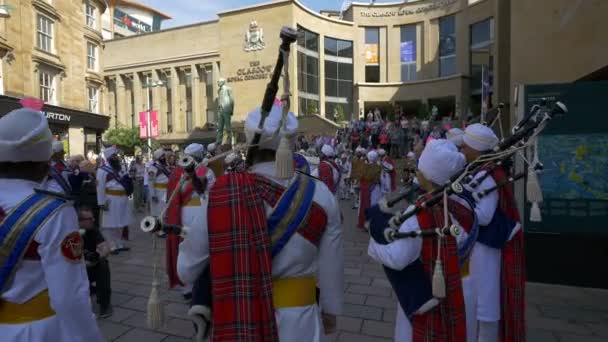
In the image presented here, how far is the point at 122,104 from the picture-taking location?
156 ft

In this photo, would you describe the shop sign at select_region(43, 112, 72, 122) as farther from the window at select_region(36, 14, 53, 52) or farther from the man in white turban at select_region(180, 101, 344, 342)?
the man in white turban at select_region(180, 101, 344, 342)

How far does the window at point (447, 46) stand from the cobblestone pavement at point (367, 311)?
1444 inches

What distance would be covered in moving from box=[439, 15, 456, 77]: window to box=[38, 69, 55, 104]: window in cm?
3267

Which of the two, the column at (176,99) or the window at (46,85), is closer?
the window at (46,85)

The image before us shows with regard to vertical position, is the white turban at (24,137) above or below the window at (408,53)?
below

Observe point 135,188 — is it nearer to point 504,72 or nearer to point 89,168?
point 89,168

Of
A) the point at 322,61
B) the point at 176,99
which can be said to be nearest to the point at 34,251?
the point at 322,61

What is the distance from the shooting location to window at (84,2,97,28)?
27.0 meters

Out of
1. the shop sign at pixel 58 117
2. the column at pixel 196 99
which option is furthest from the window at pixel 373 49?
the shop sign at pixel 58 117

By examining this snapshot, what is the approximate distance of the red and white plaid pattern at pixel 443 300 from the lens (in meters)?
2.22

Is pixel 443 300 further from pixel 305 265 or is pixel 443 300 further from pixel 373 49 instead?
pixel 373 49

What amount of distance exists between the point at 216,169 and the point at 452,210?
7.12ft

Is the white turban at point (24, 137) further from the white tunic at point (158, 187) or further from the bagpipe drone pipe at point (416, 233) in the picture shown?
the white tunic at point (158, 187)

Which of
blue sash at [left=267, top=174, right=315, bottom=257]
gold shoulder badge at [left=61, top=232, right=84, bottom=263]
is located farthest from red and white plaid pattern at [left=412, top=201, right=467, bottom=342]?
gold shoulder badge at [left=61, top=232, right=84, bottom=263]
